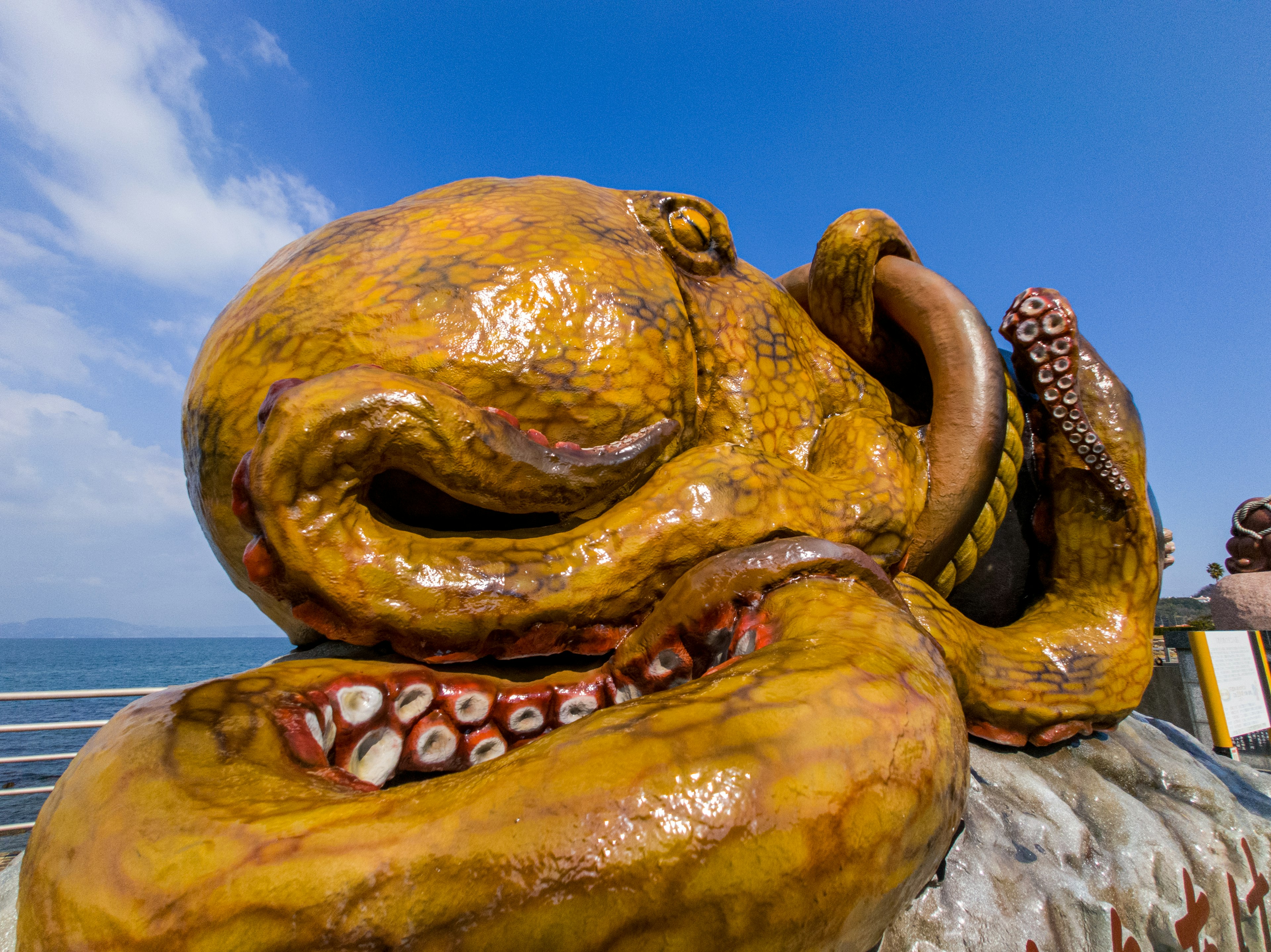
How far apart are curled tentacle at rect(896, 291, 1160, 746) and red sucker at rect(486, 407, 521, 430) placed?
147 cm

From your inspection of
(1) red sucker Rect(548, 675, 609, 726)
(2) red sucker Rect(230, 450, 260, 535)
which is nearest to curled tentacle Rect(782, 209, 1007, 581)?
(1) red sucker Rect(548, 675, 609, 726)

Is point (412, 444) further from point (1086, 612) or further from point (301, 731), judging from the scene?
point (1086, 612)

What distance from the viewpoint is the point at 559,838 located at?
84 centimetres

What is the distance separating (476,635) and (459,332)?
70 cm

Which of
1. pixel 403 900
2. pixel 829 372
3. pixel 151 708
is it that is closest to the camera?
pixel 403 900

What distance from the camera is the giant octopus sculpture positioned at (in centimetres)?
85

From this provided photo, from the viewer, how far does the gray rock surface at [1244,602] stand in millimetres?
7477

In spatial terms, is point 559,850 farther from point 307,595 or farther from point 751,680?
point 307,595

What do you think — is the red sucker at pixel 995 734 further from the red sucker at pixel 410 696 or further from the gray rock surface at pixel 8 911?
the gray rock surface at pixel 8 911

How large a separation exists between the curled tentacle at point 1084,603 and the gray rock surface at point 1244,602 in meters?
6.68

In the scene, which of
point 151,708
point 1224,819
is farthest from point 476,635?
point 1224,819

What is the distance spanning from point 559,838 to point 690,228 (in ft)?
6.43

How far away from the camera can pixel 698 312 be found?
2.18 metres

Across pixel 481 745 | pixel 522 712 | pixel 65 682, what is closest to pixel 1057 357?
pixel 522 712
